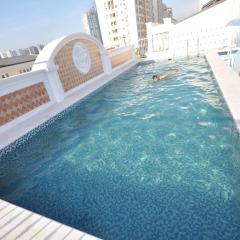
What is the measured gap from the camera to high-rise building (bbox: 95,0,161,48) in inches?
1785

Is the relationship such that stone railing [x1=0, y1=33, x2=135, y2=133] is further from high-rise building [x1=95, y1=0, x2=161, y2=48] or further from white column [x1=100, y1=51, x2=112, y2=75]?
high-rise building [x1=95, y1=0, x2=161, y2=48]

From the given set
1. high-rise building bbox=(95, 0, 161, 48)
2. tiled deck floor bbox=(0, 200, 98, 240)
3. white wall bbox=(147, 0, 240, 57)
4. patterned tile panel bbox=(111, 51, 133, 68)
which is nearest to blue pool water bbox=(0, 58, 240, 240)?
tiled deck floor bbox=(0, 200, 98, 240)

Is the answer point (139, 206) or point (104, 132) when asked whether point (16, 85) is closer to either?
point (104, 132)

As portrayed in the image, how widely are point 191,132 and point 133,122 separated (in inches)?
94.4

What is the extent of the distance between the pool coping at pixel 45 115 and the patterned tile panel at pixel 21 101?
16.6 inches

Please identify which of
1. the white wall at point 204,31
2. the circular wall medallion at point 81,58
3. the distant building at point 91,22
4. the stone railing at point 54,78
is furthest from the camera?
the distant building at point 91,22

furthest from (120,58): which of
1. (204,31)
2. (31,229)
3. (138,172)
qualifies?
(31,229)

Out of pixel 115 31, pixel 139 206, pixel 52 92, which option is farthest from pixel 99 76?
pixel 115 31

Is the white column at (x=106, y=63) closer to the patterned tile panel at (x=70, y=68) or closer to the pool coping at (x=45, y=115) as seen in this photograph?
the patterned tile panel at (x=70, y=68)

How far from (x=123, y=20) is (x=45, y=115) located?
47616mm

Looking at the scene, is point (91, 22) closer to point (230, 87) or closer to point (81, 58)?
point (81, 58)

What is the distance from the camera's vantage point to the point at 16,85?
872 centimetres

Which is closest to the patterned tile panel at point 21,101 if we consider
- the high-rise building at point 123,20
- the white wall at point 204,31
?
the white wall at point 204,31

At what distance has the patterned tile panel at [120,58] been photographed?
64.8ft
